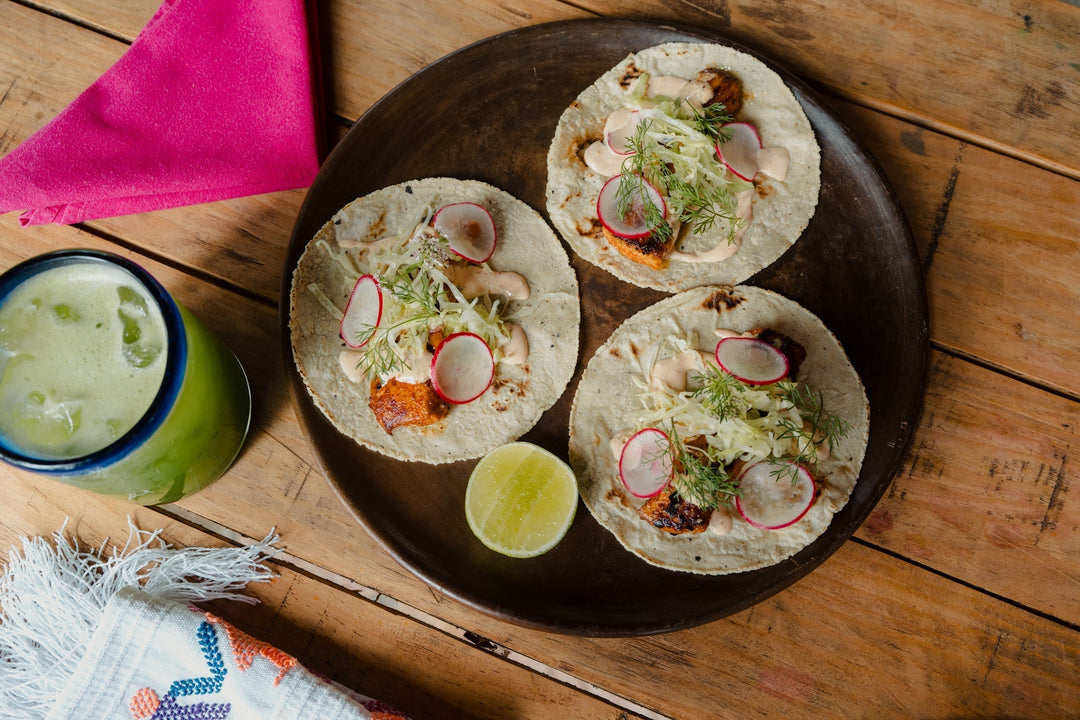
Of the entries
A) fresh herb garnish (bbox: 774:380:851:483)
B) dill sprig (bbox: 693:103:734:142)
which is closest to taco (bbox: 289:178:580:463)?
dill sprig (bbox: 693:103:734:142)

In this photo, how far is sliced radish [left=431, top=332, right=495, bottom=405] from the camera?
2906mm

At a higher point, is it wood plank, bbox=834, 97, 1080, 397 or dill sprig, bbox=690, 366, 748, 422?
wood plank, bbox=834, 97, 1080, 397

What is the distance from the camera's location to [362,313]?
2.92m

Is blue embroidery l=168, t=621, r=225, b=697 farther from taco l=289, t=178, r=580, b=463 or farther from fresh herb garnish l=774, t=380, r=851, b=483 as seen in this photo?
fresh herb garnish l=774, t=380, r=851, b=483

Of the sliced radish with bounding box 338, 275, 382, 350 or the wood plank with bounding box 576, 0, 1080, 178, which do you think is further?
the wood plank with bounding box 576, 0, 1080, 178

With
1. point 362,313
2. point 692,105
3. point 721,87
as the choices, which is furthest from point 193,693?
point 721,87

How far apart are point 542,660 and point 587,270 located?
1.61 metres

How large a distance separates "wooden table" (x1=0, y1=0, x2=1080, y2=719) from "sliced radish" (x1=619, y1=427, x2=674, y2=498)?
0.67 meters

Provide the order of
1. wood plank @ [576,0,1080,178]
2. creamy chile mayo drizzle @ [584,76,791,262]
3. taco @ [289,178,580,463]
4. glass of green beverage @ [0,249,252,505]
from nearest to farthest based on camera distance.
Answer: glass of green beverage @ [0,249,252,505] → taco @ [289,178,580,463] → creamy chile mayo drizzle @ [584,76,791,262] → wood plank @ [576,0,1080,178]

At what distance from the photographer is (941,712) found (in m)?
3.00

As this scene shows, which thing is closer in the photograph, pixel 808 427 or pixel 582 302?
pixel 808 427

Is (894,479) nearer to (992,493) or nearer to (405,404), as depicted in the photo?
(992,493)

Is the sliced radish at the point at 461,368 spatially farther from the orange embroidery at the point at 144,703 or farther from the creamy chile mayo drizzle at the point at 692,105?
the orange embroidery at the point at 144,703

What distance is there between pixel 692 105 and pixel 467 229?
40.7 inches
